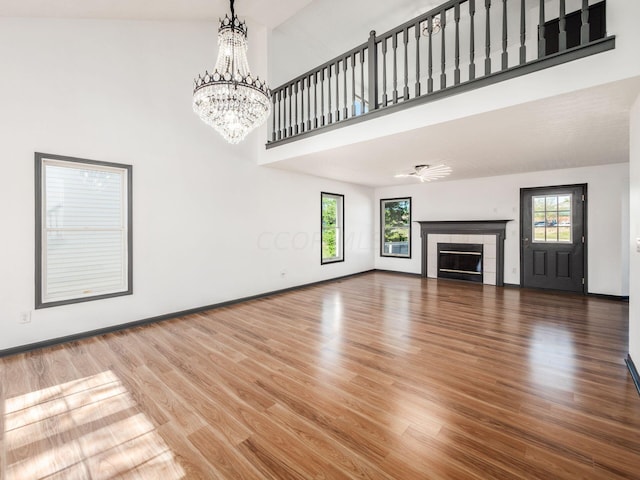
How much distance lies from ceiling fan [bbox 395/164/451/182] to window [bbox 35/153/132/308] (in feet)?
15.4

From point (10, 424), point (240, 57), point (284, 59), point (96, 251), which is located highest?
point (284, 59)

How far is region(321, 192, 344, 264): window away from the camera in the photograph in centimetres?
705

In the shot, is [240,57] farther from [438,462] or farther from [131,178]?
[438,462]

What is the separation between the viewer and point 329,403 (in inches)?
88.1

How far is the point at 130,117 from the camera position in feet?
12.8

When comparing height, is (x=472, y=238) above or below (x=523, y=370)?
above

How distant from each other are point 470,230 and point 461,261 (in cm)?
75

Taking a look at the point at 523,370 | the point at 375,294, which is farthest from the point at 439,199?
the point at 523,370

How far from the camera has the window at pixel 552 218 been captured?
5.80 m

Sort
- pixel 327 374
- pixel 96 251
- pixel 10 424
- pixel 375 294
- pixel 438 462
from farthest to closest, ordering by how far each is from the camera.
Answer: pixel 375 294, pixel 96 251, pixel 327 374, pixel 10 424, pixel 438 462

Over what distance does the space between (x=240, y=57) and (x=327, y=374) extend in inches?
126

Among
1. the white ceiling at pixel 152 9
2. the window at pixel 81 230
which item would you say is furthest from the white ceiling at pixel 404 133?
the window at pixel 81 230

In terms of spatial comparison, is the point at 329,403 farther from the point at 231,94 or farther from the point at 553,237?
the point at 553,237

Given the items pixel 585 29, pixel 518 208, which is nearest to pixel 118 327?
pixel 585 29
